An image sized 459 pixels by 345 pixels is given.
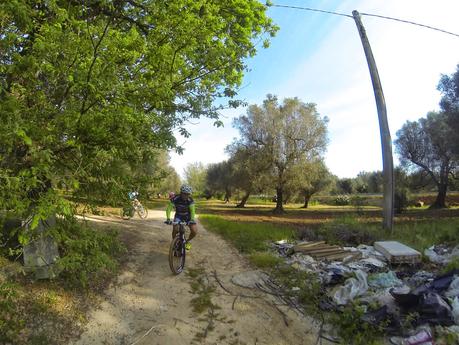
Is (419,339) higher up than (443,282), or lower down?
lower down

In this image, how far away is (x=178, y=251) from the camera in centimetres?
784

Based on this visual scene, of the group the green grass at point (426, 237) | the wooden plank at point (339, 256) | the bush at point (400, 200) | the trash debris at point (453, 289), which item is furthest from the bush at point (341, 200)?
the trash debris at point (453, 289)

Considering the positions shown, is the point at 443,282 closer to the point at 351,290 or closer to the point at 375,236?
the point at 351,290

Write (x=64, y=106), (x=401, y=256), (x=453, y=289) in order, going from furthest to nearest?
(x=401, y=256) < (x=453, y=289) < (x=64, y=106)

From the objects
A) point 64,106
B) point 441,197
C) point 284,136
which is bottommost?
point 441,197

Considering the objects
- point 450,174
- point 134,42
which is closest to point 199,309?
point 134,42

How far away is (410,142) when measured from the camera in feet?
124

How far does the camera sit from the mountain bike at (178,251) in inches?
295

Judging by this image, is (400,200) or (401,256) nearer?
(401,256)

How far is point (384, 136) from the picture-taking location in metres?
12.1

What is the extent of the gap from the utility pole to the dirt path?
6342 millimetres

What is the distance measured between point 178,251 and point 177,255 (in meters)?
0.09

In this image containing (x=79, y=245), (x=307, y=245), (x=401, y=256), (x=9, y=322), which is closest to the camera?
(x=79, y=245)

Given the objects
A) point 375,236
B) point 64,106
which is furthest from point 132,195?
point 375,236
